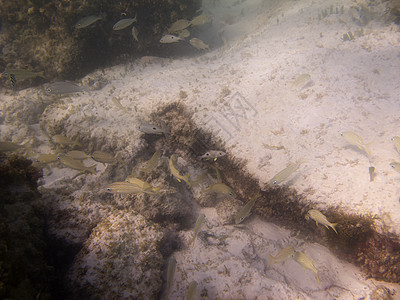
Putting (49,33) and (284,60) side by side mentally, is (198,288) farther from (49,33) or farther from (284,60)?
(49,33)

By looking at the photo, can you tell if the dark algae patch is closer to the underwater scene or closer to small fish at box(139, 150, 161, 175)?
the underwater scene

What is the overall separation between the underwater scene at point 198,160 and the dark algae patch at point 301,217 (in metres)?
0.03

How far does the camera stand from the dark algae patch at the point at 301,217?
9.30 ft

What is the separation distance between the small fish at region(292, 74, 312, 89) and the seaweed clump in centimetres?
579

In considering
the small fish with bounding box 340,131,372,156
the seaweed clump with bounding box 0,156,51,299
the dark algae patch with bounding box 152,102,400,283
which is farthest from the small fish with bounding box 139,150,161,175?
the small fish with bounding box 340,131,372,156

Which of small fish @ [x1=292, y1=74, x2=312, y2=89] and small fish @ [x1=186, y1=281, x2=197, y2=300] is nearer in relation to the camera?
small fish @ [x1=186, y1=281, x2=197, y2=300]

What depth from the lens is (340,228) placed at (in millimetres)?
2990

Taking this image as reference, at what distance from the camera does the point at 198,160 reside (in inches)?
182

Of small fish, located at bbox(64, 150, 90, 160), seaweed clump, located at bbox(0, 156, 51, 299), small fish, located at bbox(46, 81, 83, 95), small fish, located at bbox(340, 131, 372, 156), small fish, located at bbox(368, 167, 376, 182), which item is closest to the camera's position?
seaweed clump, located at bbox(0, 156, 51, 299)

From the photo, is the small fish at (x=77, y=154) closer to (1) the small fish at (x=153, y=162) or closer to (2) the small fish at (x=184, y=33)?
(1) the small fish at (x=153, y=162)

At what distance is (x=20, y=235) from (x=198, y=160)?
327 cm

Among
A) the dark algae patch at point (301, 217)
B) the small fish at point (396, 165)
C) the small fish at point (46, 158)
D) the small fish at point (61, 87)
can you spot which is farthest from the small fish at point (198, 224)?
the small fish at point (61, 87)

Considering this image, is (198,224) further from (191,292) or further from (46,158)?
(46,158)

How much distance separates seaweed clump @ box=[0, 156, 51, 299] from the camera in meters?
1.73
